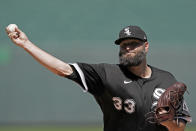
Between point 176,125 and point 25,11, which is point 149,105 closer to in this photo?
point 176,125

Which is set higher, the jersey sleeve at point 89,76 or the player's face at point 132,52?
the player's face at point 132,52

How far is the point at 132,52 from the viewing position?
398 cm

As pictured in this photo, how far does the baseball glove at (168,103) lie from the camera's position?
3.78m

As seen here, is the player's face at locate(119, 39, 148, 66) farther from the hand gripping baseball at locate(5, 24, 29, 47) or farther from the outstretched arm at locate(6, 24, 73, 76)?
the hand gripping baseball at locate(5, 24, 29, 47)

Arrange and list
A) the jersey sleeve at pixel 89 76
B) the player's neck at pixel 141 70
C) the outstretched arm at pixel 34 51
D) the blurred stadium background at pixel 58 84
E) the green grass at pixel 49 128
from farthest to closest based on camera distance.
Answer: the blurred stadium background at pixel 58 84 < the green grass at pixel 49 128 < the player's neck at pixel 141 70 < the jersey sleeve at pixel 89 76 < the outstretched arm at pixel 34 51

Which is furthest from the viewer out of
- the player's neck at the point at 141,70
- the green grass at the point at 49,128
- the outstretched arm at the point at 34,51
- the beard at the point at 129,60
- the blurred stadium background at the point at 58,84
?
the blurred stadium background at the point at 58,84

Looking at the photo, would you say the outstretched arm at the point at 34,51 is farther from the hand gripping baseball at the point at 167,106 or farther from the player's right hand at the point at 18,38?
the hand gripping baseball at the point at 167,106

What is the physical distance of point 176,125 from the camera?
3.92 metres

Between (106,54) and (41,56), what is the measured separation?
25.0 feet

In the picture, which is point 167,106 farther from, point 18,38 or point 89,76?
point 18,38

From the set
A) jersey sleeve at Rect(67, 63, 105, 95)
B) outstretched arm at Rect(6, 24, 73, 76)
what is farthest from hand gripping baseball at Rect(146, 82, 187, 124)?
A: outstretched arm at Rect(6, 24, 73, 76)

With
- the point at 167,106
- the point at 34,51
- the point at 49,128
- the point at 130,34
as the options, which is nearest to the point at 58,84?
the point at 49,128

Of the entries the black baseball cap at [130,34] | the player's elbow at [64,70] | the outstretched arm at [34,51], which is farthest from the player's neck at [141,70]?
the outstretched arm at [34,51]

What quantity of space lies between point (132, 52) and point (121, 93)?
1.20 ft
